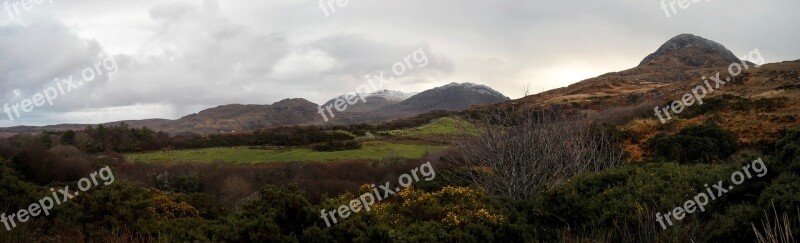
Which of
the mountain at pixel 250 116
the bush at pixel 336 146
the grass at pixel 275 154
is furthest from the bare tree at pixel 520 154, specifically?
the mountain at pixel 250 116

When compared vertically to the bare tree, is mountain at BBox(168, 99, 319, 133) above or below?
above

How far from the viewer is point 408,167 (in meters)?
24.9

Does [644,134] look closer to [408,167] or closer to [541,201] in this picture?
[408,167]

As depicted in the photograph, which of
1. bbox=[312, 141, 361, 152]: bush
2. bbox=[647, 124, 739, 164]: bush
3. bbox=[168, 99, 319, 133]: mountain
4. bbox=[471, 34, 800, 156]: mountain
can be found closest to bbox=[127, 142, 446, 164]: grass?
bbox=[312, 141, 361, 152]: bush

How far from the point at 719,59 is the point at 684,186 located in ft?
341

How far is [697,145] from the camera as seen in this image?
18.5 metres

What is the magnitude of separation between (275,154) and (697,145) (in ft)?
75.4

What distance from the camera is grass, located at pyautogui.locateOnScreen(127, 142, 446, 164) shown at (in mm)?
30375

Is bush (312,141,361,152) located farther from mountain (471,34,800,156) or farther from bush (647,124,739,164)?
bush (647,124,739,164)

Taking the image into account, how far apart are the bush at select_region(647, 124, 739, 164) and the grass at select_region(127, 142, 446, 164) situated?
41.8ft

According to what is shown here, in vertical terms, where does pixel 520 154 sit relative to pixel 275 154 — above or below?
below

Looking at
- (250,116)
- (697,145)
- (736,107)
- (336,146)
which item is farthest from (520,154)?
(250,116)

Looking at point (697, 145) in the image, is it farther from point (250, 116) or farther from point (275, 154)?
point (250, 116)

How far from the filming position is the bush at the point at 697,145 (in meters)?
18.4
